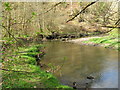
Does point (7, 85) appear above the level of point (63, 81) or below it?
above

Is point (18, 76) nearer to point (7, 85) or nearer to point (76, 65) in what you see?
point (7, 85)

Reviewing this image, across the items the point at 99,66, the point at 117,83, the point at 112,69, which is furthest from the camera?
the point at 99,66

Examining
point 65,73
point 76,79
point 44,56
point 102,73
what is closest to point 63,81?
point 76,79

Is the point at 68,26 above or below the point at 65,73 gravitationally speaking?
above

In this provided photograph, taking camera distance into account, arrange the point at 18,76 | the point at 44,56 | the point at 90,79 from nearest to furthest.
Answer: the point at 18,76 → the point at 90,79 → the point at 44,56

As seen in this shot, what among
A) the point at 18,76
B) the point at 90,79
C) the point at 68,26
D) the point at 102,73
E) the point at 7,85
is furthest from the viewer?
the point at 68,26

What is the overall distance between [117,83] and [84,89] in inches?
96.3

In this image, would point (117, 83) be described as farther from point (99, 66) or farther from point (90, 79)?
point (99, 66)

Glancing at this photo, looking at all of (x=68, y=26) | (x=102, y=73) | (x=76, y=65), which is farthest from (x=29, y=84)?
(x=68, y=26)

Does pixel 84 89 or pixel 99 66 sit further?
pixel 99 66

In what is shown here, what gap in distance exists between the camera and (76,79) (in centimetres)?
1195

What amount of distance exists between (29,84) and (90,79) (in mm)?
5198

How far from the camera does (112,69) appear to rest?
46.0 feet

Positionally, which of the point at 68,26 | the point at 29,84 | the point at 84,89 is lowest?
the point at 84,89
